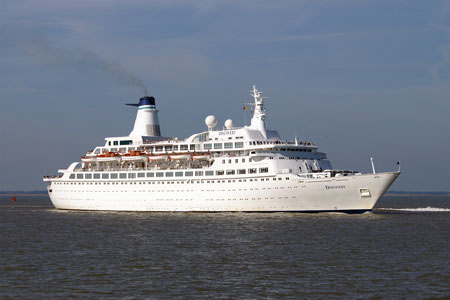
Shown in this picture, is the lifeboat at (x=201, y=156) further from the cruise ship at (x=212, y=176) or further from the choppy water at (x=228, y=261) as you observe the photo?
the choppy water at (x=228, y=261)

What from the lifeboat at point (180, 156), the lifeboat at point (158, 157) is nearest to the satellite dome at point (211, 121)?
the lifeboat at point (180, 156)

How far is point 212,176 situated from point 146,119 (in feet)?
52.4

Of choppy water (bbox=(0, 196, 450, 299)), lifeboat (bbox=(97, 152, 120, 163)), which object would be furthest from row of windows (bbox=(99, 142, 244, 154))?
choppy water (bbox=(0, 196, 450, 299))

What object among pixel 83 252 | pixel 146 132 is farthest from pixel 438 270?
pixel 146 132

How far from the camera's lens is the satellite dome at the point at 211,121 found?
2498 inches

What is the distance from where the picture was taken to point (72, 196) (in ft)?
230

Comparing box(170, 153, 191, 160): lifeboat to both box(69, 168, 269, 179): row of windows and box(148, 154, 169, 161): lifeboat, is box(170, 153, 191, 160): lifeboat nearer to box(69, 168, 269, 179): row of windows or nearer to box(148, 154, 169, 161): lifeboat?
box(148, 154, 169, 161): lifeboat

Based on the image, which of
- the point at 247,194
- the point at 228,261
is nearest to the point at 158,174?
the point at 247,194

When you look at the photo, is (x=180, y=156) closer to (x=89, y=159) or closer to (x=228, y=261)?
(x=89, y=159)

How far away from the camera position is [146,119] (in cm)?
7094

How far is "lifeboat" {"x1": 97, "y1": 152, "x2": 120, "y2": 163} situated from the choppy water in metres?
21.9

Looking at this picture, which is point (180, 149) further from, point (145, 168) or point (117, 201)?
point (117, 201)

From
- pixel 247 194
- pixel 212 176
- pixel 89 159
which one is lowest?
pixel 247 194

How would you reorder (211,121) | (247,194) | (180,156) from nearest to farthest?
(247,194) < (180,156) < (211,121)
